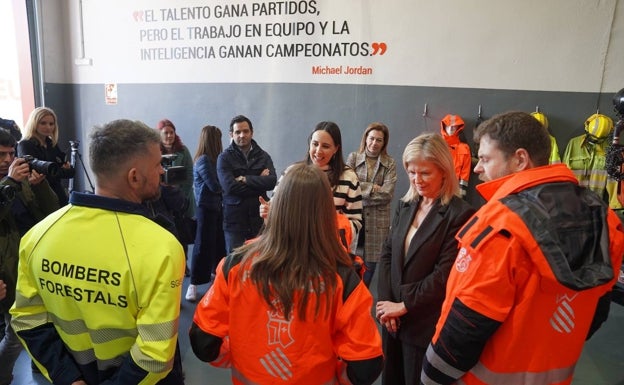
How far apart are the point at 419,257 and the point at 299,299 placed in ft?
2.31

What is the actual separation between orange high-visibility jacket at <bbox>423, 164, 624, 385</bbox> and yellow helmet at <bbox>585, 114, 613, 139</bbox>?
9.19 feet

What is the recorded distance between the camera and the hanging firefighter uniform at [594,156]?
3.48 metres

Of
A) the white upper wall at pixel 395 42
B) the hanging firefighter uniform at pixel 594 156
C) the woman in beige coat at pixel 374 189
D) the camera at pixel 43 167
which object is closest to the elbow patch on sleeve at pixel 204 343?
the camera at pixel 43 167

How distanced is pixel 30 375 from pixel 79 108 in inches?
152

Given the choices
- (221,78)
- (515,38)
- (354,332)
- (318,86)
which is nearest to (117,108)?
(221,78)

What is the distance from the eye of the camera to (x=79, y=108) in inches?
206

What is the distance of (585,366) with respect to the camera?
2.52 m

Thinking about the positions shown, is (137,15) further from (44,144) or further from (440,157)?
(440,157)

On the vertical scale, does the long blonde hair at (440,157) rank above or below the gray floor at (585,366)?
above

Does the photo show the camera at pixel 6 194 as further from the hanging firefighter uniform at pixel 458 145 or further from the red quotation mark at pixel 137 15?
the red quotation mark at pixel 137 15

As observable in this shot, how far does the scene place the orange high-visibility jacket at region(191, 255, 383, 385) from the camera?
110 centimetres

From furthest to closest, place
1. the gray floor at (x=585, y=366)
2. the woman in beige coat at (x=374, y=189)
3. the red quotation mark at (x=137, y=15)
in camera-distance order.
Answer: the red quotation mark at (x=137, y=15)
the woman in beige coat at (x=374, y=189)
the gray floor at (x=585, y=366)

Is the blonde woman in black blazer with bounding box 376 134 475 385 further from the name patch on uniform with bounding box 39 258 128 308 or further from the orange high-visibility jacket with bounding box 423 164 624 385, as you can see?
the name patch on uniform with bounding box 39 258 128 308

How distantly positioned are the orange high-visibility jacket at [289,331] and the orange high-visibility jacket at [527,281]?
0.26 metres
